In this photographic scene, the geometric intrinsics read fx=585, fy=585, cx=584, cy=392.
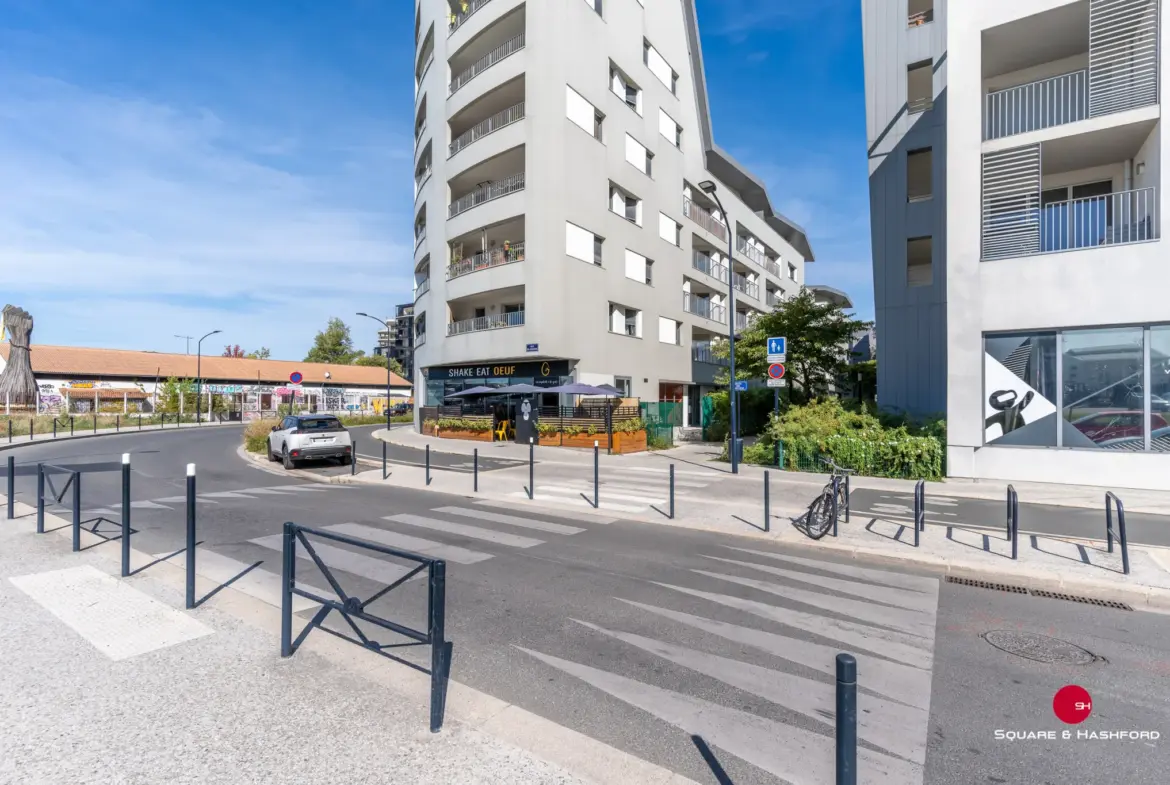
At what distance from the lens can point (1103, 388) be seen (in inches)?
516

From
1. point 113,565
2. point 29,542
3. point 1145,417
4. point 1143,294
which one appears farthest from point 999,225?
point 29,542

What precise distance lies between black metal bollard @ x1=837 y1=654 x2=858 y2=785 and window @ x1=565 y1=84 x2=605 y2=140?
2848 cm

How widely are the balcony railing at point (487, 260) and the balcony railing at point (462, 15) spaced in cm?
1187

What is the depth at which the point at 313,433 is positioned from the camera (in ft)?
56.5

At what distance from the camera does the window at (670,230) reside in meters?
34.6

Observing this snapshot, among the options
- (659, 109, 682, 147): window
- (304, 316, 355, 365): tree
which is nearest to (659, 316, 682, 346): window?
(659, 109, 682, 147): window

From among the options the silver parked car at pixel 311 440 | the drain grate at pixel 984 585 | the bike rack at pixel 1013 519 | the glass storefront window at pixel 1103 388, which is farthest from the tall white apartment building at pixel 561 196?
the drain grate at pixel 984 585

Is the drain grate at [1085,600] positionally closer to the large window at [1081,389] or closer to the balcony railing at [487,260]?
the large window at [1081,389]

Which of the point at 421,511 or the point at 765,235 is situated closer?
the point at 421,511

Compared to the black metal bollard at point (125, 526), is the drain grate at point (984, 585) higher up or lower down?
lower down

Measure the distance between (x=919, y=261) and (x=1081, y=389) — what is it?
11.0 metres

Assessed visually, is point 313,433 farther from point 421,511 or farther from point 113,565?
point 113,565

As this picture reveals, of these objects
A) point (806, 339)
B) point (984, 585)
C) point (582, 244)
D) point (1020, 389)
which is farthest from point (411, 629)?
point (582, 244)

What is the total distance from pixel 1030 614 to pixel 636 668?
13.5ft
